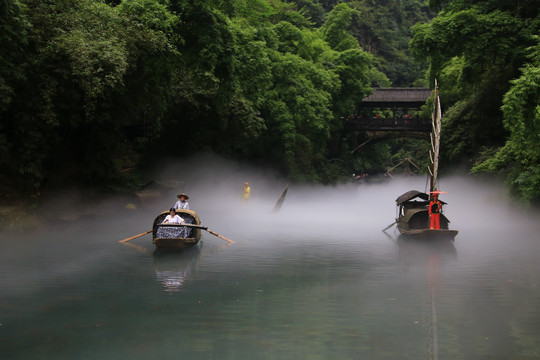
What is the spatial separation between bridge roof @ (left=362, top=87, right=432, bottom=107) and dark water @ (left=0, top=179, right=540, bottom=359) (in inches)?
1493

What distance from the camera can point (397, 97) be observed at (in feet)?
196

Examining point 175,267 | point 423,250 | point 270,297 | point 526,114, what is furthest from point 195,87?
point 270,297

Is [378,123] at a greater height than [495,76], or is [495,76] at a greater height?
[378,123]

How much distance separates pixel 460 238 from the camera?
69.6 feet

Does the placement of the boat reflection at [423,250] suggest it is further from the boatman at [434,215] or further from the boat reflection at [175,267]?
the boat reflection at [175,267]

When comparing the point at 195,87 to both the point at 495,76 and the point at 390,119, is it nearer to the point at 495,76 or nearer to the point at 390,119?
the point at 495,76

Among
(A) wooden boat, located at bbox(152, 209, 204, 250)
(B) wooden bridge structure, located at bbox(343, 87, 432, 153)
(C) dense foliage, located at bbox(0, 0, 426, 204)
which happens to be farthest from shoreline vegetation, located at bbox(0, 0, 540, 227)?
(B) wooden bridge structure, located at bbox(343, 87, 432, 153)

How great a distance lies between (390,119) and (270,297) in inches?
1880

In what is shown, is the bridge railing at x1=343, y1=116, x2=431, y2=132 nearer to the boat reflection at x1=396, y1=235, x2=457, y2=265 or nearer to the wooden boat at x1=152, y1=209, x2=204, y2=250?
the boat reflection at x1=396, y1=235, x2=457, y2=265

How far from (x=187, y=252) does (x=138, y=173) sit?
14.2m

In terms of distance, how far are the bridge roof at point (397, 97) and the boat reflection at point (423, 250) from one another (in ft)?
129

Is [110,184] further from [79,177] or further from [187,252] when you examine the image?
[187,252]

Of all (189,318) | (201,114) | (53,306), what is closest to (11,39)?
(53,306)

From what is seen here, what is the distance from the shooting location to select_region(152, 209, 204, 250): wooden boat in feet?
51.4
